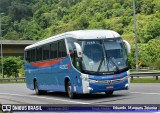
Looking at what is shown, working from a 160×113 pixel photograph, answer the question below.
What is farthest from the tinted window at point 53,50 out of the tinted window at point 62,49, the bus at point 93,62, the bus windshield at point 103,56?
the bus windshield at point 103,56

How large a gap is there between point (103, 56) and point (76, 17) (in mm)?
141854

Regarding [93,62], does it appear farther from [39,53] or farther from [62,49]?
[39,53]

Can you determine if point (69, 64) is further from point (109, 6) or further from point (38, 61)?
point (109, 6)

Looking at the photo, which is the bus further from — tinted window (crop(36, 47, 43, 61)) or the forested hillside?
the forested hillside

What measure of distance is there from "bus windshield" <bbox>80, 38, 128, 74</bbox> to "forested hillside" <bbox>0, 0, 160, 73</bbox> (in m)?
101

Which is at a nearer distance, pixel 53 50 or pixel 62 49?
pixel 62 49

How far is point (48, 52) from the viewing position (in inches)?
885

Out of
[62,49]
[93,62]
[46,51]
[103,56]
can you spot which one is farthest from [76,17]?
[93,62]

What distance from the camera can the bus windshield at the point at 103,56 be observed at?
58.5ft

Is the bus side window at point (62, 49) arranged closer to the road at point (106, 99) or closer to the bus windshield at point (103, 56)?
the bus windshield at point (103, 56)

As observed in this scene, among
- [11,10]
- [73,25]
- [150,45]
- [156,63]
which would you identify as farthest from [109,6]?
[156,63]

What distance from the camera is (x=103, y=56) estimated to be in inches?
708

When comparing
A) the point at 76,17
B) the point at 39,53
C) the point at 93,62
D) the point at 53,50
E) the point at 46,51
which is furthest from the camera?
the point at 76,17

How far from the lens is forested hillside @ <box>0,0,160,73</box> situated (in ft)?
440
